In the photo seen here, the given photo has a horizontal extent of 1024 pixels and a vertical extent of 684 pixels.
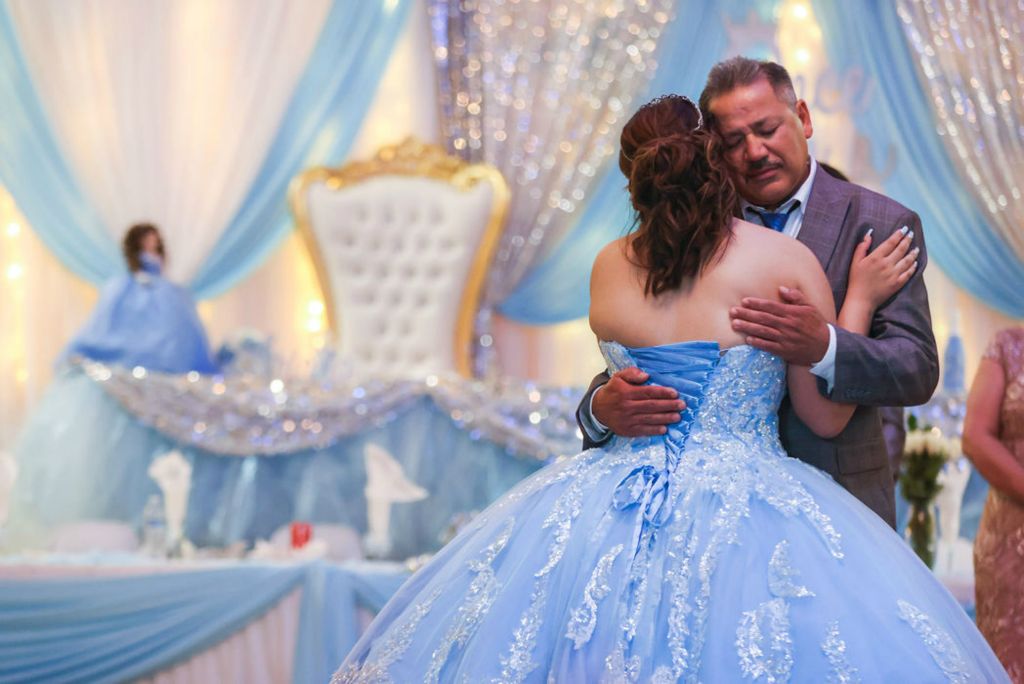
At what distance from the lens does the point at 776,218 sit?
2383 millimetres

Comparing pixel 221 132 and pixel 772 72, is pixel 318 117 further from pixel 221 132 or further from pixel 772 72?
pixel 772 72

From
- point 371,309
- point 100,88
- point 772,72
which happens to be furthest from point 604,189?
point 772,72

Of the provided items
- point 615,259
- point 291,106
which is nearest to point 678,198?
point 615,259

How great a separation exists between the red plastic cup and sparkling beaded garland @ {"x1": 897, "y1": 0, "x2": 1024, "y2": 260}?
3283 mm

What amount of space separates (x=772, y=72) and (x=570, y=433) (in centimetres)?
218

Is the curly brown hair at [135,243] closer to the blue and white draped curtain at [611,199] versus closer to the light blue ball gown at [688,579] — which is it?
the blue and white draped curtain at [611,199]

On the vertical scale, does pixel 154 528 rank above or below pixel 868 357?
below

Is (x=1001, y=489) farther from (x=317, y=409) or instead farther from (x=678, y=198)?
(x=317, y=409)

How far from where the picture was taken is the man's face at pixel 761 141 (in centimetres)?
233

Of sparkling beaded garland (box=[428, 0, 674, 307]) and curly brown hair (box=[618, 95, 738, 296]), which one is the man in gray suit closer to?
curly brown hair (box=[618, 95, 738, 296])

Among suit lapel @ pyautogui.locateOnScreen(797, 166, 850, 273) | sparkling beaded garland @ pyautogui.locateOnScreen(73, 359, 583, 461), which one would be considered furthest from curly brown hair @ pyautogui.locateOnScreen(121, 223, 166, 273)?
suit lapel @ pyautogui.locateOnScreen(797, 166, 850, 273)

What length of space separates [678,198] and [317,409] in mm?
2543

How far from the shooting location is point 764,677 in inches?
67.0

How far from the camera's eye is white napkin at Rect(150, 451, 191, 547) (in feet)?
14.3
